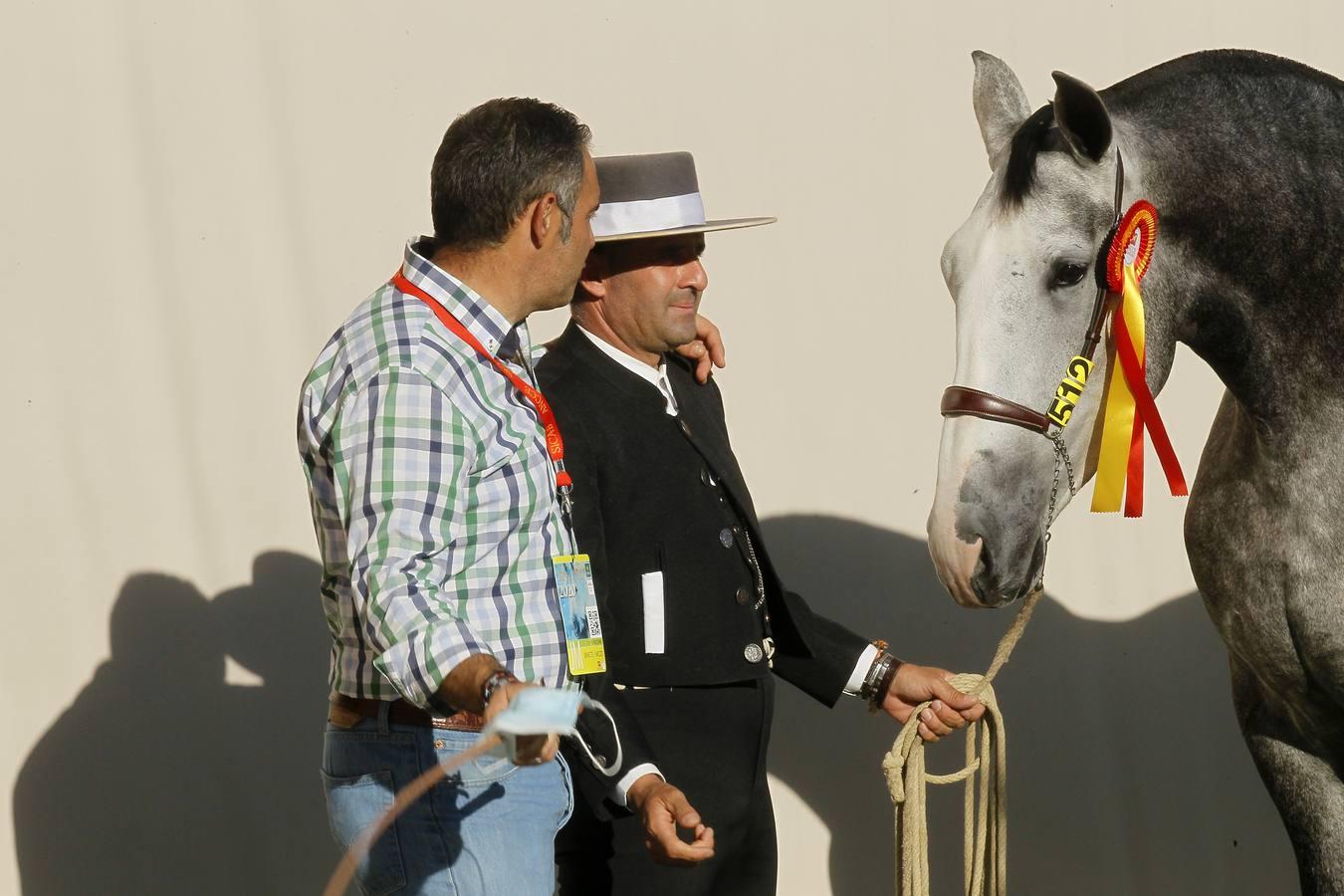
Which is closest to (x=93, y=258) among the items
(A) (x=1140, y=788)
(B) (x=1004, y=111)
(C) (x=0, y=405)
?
(C) (x=0, y=405)

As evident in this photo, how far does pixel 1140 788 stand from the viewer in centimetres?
321

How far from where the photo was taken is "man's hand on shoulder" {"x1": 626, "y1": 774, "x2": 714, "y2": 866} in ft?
5.27

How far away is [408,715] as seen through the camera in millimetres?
1646

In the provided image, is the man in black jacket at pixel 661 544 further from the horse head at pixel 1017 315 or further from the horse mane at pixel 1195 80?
the horse mane at pixel 1195 80

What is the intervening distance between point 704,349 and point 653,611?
0.47 meters

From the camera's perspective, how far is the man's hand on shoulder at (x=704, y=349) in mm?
2271

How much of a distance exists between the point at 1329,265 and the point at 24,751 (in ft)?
7.82

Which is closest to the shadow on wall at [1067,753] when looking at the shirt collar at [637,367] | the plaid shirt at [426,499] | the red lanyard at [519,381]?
the shirt collar at [637,367]

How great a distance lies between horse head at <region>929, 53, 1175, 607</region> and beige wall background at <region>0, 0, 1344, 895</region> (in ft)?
3.88

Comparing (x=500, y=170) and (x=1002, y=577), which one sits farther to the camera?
(x=1002, y=577)

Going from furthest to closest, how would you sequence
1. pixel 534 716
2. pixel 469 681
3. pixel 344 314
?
1. pixel 344 314
2. pixel 469 681
3. pixel 534 716

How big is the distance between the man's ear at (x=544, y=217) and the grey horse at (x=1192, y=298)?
513mm

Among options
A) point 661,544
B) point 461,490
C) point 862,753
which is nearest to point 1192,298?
point 661,544

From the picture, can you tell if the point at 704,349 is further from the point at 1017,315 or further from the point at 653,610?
the point at 1017,315
